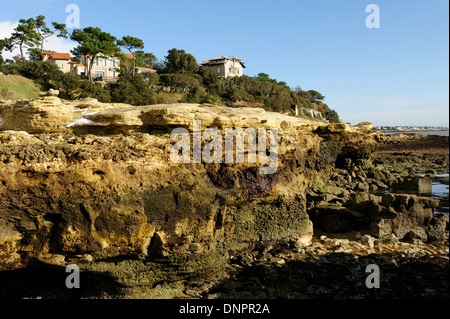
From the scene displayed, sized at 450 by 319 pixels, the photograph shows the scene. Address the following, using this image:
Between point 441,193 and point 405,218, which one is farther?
point 441,193

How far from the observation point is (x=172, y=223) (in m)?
6.87

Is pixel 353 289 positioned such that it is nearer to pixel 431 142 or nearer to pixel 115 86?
pixel 115 86

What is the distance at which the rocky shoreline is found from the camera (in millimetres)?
5867

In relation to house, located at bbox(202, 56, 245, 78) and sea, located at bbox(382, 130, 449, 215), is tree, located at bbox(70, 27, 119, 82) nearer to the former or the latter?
house, located at bbox(202, 56, 245, 78)

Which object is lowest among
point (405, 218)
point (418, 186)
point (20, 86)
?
point (405, 218)

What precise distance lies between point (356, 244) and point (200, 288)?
242 inches

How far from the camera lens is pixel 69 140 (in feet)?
24.2

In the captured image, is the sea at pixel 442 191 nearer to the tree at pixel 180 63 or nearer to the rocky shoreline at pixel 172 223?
the rocky shoreline at pixel 172 223

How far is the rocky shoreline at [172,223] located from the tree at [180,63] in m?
41.6

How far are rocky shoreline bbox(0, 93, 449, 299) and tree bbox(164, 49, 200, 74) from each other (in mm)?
41558

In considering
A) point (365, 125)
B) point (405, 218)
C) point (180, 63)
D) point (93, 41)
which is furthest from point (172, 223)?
point (180, 63)

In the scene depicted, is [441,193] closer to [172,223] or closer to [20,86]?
[172,223]

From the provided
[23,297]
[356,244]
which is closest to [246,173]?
[356,244]
